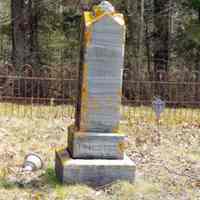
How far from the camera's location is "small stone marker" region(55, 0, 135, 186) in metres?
5.29

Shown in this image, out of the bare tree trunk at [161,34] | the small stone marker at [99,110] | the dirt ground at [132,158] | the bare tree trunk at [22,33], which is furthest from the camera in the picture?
the bare tree trunk at [161,34]

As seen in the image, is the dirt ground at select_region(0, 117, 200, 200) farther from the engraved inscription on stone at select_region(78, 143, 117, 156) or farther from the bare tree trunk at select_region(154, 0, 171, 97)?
the bare tree trunk at select_region(154, 0, 171, 97)

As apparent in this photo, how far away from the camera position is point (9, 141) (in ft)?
25.3

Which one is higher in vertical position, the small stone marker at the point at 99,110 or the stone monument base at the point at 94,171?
the small stone marker at the point at 99,110

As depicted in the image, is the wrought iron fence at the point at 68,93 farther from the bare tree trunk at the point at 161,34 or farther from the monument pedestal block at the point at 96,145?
the monument pedestal block at the point at 96,145

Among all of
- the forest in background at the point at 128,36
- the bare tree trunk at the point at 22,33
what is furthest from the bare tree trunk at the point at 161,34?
the bare tree trunk at the point at 22,33

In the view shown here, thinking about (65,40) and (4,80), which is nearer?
(4,80)

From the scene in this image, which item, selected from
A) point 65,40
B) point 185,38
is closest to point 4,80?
point 65,40

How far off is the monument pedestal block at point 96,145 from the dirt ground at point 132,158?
340mm

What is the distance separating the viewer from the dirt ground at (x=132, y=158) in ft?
17.0

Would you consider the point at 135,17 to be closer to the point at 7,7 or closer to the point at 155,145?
the point at 7,7

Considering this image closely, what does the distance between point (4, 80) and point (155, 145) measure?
5.71m

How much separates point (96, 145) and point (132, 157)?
A: 170 cm

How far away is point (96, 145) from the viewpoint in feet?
17.8
